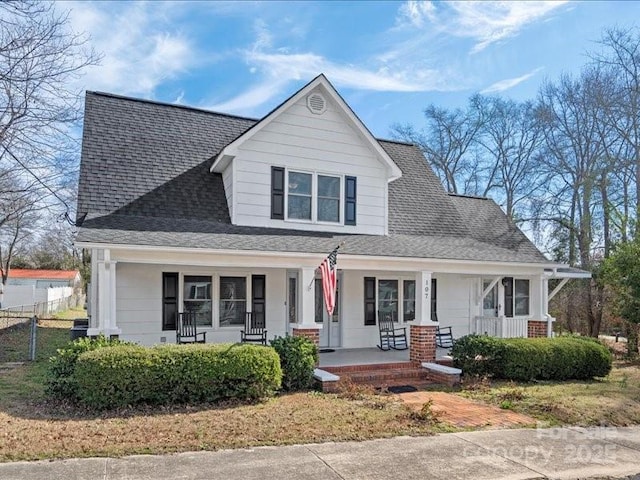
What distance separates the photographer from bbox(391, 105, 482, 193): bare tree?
3359 centimetres

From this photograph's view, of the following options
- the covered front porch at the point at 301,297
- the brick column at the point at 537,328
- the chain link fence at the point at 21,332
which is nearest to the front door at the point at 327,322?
the covered front porch at the point at 301,297

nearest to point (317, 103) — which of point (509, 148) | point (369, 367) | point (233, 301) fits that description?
point (233, 301)

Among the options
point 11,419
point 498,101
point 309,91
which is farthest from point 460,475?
point 498,101

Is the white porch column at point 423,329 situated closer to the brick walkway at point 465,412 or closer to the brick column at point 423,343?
the brick column at point 423,343

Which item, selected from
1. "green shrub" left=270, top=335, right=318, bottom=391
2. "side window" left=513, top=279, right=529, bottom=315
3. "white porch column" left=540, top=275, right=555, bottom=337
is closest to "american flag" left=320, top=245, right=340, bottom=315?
"green shrub" left=270, top=335, right=318, bottom=391

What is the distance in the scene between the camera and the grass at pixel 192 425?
5.81 metres

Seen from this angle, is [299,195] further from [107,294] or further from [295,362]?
[107,294]

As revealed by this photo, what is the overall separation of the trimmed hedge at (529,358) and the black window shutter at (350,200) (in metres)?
4.06

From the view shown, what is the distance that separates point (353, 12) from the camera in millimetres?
12727

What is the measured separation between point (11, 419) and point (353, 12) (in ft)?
36.8

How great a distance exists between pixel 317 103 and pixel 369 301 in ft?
17.3

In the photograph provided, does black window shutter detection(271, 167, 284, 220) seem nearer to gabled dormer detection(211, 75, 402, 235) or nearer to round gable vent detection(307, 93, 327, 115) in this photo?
gabled dormer detection(211, 75, 402, 235)

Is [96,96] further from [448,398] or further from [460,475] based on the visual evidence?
[460,475]

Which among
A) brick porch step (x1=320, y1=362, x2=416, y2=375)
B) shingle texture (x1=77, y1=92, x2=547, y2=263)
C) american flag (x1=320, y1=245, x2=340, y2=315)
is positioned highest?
shingle texture (x1=77, y1=92, x2=547, y2=263)
